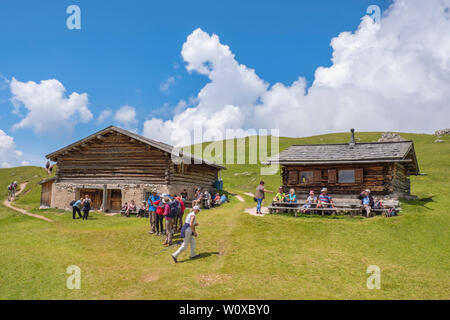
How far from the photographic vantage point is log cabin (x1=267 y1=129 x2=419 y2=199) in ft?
72.7

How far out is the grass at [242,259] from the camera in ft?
30.6

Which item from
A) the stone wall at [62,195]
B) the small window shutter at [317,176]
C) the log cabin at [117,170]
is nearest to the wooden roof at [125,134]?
the log cabin at [117,170]

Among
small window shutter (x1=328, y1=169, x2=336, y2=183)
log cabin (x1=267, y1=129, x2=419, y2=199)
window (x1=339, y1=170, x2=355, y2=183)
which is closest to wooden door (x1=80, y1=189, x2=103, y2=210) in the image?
log cabin (x1=267, y1=129, x2=419, y2=199)

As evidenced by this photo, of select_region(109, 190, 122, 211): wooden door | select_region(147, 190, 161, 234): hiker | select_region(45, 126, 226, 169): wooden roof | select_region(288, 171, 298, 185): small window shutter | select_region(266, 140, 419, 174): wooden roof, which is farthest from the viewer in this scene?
select_region(109, 190, 122, 211): wooden door

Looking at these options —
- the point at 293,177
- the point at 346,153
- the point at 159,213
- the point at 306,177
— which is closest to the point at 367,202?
the point at 346,153

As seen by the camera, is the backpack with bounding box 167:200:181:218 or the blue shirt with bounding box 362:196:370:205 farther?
the blue shirt with bounding box 362:196:370:205

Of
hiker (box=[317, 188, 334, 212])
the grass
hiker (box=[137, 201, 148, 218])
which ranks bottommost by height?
the grass

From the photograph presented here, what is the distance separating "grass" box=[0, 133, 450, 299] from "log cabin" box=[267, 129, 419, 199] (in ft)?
9.13

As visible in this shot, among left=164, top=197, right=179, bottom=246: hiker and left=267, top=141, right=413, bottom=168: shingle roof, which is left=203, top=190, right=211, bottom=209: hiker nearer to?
left=267, top=141, right=413, bottom=168: shingle roof

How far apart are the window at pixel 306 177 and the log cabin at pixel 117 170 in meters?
9.05

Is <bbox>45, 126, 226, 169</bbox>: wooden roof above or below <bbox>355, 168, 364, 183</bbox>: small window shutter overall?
above

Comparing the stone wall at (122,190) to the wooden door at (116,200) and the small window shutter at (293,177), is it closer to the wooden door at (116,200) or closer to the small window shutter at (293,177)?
the wooden door at (116,200)
